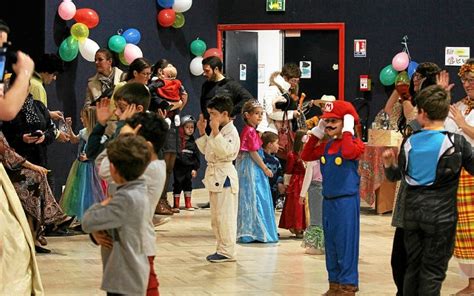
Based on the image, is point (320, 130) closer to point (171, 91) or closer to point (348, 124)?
point (348, 124)

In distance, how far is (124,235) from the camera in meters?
4.43

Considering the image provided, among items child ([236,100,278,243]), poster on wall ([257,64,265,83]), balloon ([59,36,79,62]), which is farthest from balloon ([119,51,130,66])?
child ([236,100,278,243])

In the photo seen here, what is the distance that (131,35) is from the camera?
12.4 m

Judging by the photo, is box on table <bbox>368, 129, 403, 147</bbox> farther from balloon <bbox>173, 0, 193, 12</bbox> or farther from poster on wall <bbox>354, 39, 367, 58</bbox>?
balloon <bbox>173, 0, 193, 12</bbox>

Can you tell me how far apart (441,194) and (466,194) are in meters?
0.97

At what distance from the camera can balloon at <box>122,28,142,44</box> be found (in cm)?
1234

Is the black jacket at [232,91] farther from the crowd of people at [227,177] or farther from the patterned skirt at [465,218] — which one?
the patterned skirt at [465,218]

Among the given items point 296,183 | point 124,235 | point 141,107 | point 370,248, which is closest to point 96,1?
point 296,183

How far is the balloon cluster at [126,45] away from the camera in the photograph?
12.0 meters

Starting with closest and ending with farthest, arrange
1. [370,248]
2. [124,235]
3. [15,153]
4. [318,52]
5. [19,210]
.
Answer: [124,235], [19,210], [15,153], [370,248], [318,52]

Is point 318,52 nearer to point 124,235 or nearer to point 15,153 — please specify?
point 15,153

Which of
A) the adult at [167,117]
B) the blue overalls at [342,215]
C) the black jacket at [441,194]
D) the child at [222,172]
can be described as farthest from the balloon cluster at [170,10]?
the black jacket at [441,194]

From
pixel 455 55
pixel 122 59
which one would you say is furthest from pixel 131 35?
pixel 455 55

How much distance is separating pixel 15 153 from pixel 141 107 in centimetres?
271
